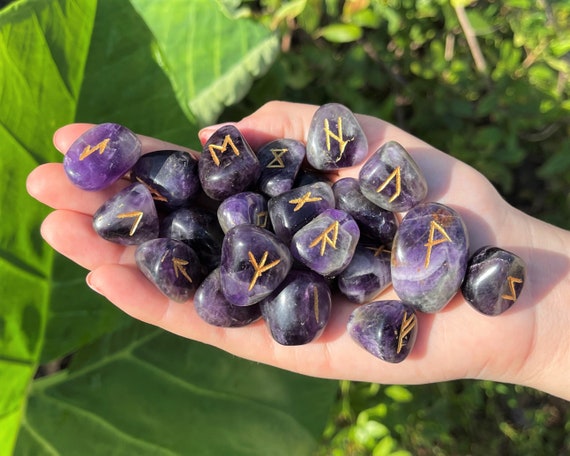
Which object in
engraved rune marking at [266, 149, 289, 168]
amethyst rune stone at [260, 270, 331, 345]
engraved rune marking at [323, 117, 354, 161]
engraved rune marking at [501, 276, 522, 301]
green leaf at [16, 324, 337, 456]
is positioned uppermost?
engraved rune marking at [323, 117, 354, 161]

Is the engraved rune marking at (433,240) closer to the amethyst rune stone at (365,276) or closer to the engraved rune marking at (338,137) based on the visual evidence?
the amethyst rune stone at (365,276)

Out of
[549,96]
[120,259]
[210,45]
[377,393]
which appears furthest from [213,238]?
[549,96]

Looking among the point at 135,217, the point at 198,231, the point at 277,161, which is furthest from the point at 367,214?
the point at 135,217

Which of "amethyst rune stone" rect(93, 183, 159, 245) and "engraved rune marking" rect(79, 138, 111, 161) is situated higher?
"engraved rune marking" rect(79, 138, 111, 161)

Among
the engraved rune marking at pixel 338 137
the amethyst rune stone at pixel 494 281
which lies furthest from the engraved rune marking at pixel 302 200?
the amethyst rune stone at pixel 494 281

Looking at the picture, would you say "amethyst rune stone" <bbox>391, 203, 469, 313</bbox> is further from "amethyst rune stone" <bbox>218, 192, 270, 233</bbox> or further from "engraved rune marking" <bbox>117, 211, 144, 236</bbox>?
"engraved rune marking" <bbox>117, 211, 144, 236</bbox>

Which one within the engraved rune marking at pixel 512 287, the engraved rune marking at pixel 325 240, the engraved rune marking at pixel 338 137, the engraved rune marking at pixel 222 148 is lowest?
the engraved rune marking at pixel 512 287

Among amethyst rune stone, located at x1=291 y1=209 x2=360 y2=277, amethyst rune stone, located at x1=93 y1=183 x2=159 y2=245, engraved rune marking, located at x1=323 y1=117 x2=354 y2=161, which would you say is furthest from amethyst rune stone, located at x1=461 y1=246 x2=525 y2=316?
amethyst rune stone, located at x1=93 y1=183 x2=159 y2=245
